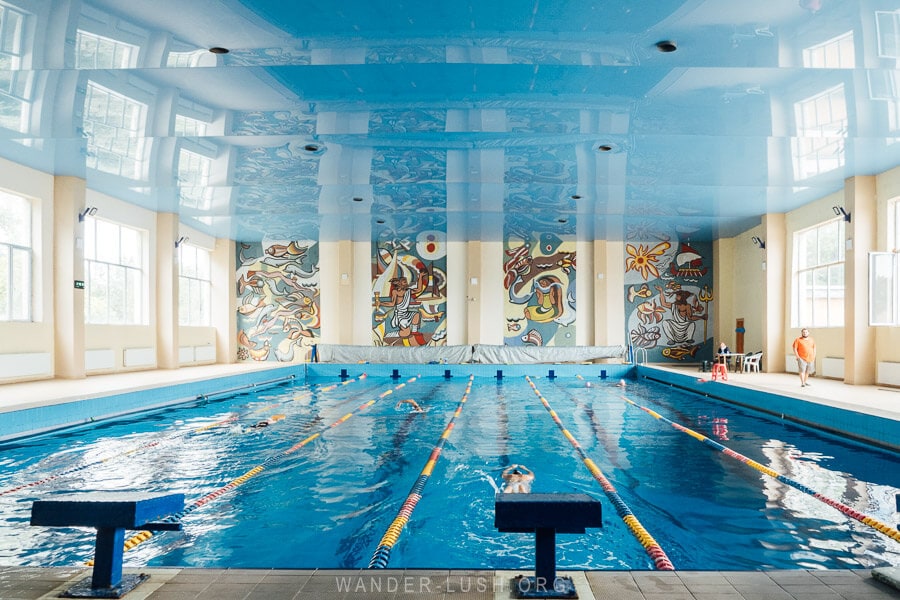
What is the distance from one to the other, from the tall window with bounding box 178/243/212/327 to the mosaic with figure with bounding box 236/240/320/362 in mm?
1244

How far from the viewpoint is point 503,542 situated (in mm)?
3727

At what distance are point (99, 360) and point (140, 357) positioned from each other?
1457 millimetres

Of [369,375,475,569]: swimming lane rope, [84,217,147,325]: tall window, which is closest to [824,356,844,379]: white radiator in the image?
[369,375,475,569]: swimming lane rope

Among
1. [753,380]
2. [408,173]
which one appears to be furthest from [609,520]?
[753,380]

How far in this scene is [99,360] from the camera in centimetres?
1195

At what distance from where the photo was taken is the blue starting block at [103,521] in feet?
7.90

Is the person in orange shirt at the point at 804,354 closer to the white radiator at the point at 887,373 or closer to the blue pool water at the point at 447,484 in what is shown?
the white radiator at the point at 887,373

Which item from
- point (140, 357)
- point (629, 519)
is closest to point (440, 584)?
point (629, 519)

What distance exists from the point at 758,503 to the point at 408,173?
760 centimetres

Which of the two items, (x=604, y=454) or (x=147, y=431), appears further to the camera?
(x=147, y=431)

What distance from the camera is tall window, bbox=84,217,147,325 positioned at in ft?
41.1

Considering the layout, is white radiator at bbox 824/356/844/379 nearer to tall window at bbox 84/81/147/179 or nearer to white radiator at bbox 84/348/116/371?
tall window at bbox 84/81/147/179

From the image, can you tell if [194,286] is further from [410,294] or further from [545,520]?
[545,520]

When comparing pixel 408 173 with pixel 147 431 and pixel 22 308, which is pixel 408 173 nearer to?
pixel 147 431
